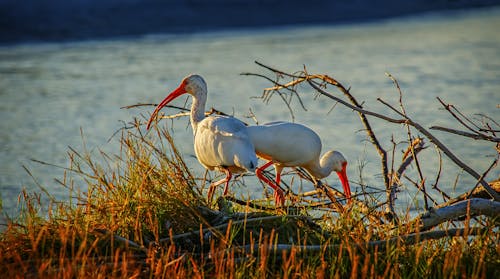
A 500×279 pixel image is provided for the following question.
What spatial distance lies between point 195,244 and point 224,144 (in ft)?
3.08

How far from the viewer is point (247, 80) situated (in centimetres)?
1636

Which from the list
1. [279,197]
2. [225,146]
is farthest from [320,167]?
[225,146]

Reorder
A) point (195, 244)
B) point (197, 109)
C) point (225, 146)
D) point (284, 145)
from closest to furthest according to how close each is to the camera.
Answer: point (195, 244)
point (225, 146)
point (284, 145)
point (197, 109)

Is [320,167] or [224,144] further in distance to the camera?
[320,167]

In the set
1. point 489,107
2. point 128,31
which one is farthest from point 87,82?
point 489,107

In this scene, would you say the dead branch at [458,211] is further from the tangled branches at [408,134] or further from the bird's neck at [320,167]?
the bird's neck at [320,167]

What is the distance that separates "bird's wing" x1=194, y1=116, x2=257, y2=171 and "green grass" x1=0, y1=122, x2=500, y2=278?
380 millimetres

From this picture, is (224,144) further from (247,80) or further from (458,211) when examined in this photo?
(247,80)

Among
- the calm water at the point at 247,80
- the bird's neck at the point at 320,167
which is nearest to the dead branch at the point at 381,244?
the bird's neck at the point at 320,167

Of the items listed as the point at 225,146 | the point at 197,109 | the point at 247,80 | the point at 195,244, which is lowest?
the point at 195,244

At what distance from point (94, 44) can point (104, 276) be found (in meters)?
16.6

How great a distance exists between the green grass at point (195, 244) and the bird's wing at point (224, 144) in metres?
0.38

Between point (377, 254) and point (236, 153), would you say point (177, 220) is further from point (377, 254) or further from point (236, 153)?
point (377, 254)

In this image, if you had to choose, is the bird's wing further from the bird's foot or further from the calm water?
the calm water
